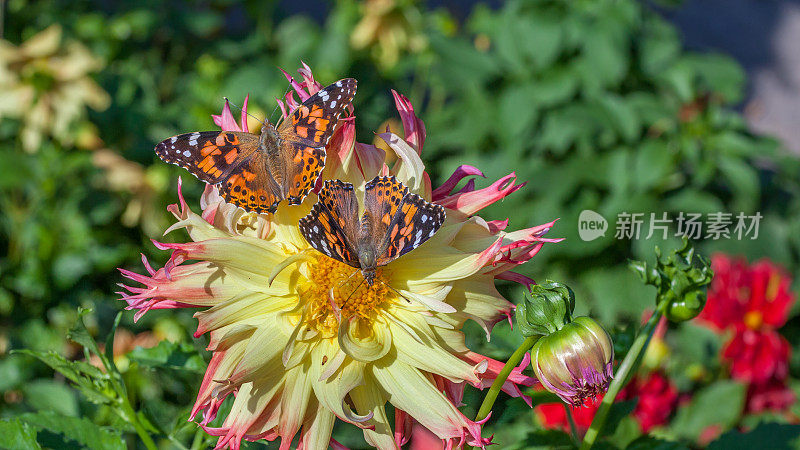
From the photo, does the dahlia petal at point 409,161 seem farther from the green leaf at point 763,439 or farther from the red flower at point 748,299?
the red flower at point 748,299

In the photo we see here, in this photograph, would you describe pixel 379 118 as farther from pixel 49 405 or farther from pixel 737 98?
pixel 737 98

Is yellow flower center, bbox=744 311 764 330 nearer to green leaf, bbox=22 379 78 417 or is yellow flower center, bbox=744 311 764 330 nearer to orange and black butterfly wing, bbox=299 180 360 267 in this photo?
orange and black butterfly wing, bbox=299 180 360 267

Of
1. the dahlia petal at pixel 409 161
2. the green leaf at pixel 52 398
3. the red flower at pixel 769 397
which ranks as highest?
the dahlia petal at pixel 409 161

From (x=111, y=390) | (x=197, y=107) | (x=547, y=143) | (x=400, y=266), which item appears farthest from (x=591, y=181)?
(x=111, y=390)

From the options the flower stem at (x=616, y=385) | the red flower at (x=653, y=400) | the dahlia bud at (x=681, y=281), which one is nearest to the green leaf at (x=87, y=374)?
the flower stem at (x=616, y=385)

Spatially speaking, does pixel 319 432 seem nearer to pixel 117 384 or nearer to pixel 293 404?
pixel 293 404
